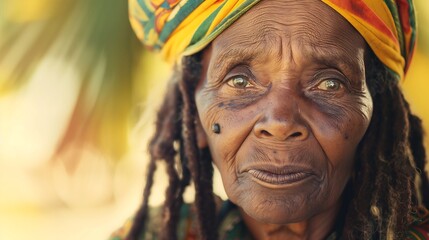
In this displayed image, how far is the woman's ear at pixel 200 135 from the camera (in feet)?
10.1

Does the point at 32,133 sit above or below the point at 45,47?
below

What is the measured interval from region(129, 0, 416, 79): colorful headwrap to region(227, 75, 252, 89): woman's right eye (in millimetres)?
175

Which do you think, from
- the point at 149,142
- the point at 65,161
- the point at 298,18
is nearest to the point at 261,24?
the point at 298,18

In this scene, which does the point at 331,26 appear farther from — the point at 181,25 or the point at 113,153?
the point at 113,153

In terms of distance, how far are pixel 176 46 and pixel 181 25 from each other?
0.40 ft

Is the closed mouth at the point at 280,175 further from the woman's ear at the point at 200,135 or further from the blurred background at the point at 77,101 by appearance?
the blurred background at the point at 77,101

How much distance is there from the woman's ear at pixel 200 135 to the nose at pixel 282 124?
1.42ft

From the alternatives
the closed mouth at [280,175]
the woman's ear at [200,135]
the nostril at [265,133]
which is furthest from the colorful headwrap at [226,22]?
the closed mouth at [280,175]

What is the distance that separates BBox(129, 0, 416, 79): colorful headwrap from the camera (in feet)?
9.00

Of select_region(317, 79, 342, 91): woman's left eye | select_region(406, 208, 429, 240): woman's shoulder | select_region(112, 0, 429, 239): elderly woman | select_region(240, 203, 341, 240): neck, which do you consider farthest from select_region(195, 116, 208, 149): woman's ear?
select_region(406, 208, 429, 240): woman's shoulder

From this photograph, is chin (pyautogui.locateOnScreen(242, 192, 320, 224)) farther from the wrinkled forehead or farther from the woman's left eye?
the wrinkled forehead

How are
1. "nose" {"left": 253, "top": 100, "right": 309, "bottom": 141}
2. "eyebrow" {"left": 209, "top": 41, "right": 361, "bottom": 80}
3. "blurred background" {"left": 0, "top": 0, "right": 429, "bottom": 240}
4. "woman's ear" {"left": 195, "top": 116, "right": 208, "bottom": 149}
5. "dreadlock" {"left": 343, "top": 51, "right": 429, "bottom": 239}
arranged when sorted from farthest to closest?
"blurred background" {"left": 0, "top": 0, "right": 429, "bottom": 240} → "woman's ear" {"left": 195, "top": 116, "right": 208, "bottom": 149} → "dreadlock" {"left": 343, "top": 51, "right": 429, "bottom": 239} → "eyebrow" {"left": 209, "top": 41, "right": 361, "bottom": 80} → "nose" {"left": 253, "top": 100, "right": 309, "bottom": 141}

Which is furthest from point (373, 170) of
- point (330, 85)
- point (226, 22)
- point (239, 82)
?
point (226, 22)

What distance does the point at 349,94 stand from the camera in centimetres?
279
